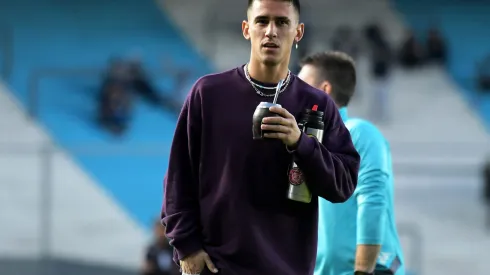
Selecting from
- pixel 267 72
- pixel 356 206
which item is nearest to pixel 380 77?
pixel 356 206

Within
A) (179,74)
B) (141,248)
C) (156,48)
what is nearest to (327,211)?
(141,248)

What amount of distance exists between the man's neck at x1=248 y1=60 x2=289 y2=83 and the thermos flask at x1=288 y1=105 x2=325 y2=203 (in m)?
0.16

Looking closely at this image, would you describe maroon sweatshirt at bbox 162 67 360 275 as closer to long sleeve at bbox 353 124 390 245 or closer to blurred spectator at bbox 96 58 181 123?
long sleeve at bbox 353 124 390 245

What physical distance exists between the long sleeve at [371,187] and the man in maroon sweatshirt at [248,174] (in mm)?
934

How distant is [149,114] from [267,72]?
10820 millimetres

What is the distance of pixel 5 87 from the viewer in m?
14.3

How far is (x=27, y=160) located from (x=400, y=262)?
26.1ft

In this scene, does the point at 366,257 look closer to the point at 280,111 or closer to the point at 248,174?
the point at 248,174

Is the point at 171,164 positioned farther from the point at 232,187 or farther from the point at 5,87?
the point at 5,87

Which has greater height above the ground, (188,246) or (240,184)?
(240,184)

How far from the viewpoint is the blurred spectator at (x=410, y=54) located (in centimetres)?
1502

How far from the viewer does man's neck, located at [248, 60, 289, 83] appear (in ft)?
9.77

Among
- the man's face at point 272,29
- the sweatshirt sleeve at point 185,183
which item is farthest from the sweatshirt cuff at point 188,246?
the man's face at point 272,29

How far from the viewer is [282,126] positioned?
2707mm
